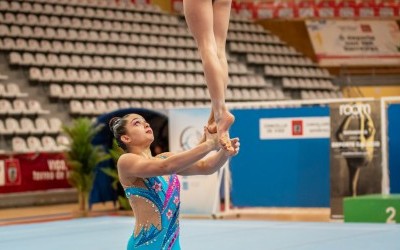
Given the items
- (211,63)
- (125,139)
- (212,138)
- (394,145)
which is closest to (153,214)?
(125,139)

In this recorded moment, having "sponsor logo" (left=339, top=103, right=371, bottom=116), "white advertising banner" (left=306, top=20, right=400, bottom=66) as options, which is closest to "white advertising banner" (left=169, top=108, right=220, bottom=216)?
"sponsor logo" (left=339, top=103, right=371, bottom=116)

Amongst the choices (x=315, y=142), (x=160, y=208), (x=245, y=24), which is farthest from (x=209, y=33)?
(x=245, y=24)

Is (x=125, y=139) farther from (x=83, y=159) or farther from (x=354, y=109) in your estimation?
(x=83, y=159)

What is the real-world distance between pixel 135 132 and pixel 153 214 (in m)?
0.54

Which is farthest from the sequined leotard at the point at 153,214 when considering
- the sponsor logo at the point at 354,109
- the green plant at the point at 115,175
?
the green plant at the point at 115,175

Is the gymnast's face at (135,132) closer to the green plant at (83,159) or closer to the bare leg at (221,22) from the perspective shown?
the bare leg at (221,22)

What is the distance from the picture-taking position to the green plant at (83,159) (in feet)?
45.3

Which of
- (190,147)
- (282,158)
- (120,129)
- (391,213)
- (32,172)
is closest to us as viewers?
(120,129)

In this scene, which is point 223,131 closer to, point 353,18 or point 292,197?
point 292,197

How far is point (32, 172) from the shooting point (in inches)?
592

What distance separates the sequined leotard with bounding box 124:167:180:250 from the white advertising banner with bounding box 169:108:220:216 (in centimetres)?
787

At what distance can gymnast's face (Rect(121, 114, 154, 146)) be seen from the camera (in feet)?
16.9

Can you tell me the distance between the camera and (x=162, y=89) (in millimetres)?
20609

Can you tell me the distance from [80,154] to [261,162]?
10.2ft
